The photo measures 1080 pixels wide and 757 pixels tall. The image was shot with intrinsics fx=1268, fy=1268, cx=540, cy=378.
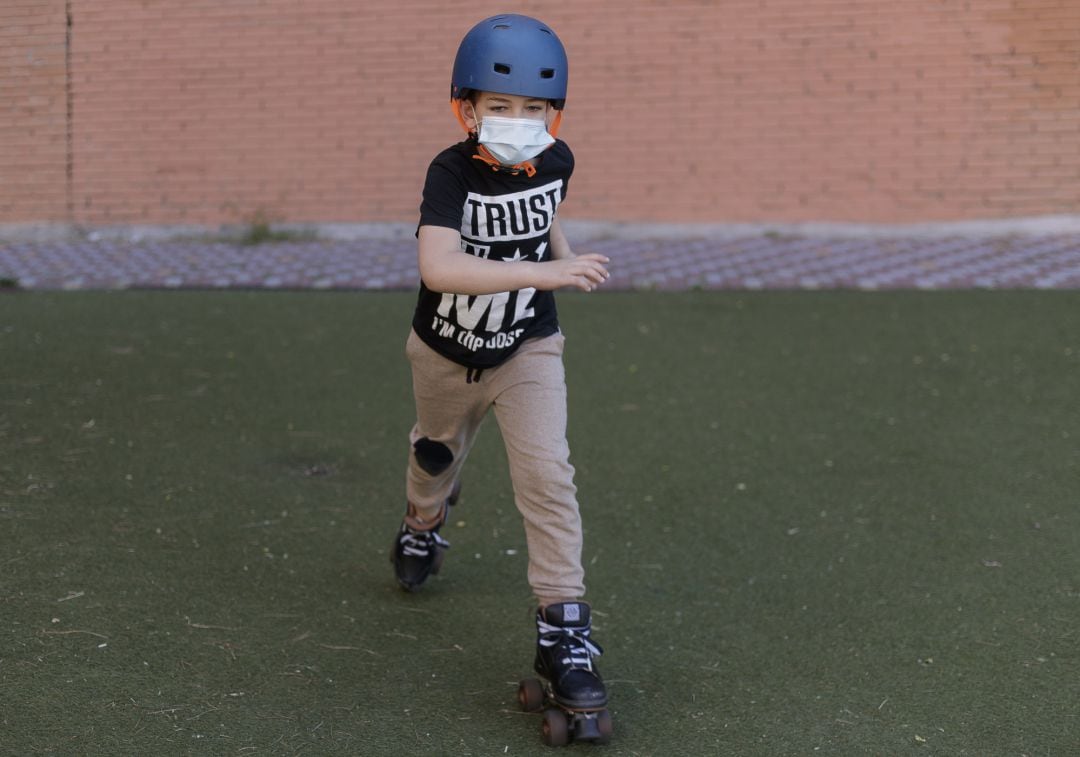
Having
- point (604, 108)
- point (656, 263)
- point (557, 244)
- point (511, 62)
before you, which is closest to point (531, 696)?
point (557, 244)

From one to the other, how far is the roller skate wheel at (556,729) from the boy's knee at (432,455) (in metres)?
0.95

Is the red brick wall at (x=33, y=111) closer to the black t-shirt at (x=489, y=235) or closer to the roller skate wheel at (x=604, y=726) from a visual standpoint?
the black t-shirt at (x=489, y=235)

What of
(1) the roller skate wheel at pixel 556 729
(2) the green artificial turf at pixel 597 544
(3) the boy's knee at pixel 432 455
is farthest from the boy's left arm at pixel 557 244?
(1) the roller skate wheel at pixel 556 729

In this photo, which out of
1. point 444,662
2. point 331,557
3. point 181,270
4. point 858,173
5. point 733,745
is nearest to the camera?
point 733,745

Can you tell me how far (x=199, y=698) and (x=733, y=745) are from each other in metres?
1.44

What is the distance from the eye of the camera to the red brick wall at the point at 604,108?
32.5ft

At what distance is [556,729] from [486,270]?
1.19 metres

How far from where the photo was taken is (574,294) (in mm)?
8695

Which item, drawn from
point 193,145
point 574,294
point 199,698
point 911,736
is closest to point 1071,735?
point 911,736

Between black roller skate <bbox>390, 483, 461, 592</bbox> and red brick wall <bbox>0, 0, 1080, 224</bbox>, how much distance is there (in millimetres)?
6408

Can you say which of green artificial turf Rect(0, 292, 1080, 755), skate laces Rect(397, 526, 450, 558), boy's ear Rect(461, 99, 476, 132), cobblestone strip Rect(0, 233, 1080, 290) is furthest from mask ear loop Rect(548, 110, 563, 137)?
cobblestone strip Rect(0, 233, 1080, 290)

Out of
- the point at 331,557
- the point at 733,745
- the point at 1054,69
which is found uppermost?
the point at 1054,69

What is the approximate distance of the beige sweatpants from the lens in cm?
344

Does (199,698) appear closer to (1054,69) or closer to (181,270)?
(181,270)
